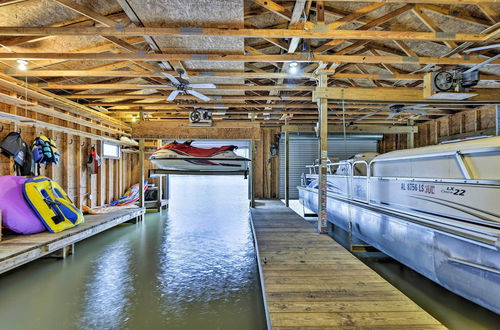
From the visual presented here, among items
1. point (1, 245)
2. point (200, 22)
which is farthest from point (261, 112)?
point (1, 245)

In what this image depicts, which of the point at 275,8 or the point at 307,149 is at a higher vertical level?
the point at 275,8

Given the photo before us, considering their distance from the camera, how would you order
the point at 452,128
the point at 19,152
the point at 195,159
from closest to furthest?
the point at 19,152, the point at 195,159, the point at 452,128

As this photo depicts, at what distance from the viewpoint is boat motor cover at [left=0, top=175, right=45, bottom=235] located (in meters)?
3.75

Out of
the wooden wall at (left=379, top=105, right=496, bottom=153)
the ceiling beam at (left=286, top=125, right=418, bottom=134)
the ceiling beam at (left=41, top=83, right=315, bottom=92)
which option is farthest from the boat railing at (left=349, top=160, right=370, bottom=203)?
the wooden wall at (left=379, top=105, right=496, bottom=153)

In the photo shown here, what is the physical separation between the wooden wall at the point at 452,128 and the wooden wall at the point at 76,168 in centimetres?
974

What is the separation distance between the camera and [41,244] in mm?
3459

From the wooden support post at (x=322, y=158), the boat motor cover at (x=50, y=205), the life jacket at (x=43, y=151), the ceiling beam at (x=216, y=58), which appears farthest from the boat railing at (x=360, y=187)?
the life jacket at (x=43, y=151)


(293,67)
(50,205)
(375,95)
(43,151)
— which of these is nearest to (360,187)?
(375,95)

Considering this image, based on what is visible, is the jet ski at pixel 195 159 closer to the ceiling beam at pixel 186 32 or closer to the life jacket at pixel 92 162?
the life jacket at pixel 92 162

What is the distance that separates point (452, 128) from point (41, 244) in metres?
10.4

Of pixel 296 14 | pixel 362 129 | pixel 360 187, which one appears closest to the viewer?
pixel 296 14

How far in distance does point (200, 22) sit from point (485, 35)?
3261mm

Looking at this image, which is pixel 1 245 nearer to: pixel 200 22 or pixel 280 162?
pixel 200 22

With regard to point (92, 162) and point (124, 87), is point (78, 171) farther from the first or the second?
point (124, 87)
